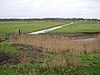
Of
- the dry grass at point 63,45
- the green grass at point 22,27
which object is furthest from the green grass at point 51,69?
the green grass at point 22,27

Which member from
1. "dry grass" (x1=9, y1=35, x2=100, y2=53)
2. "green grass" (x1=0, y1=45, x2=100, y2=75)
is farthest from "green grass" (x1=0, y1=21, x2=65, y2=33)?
"green grass" (x1=0, y1=45, x2=100, y2=75)

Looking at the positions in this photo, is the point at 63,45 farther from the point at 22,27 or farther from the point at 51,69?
the point at 22,27

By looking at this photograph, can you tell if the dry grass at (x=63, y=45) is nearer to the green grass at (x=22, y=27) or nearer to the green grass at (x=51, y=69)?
the green grass at (x=51, y=69)

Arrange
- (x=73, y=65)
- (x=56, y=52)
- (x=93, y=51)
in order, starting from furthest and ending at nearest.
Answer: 1. (x=93, y=51)
2. (x=56, y=52)
3. (x=73, y=65)

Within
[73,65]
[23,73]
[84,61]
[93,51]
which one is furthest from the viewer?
[93,51]

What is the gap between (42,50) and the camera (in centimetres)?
1559

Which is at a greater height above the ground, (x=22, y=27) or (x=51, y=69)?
(x=51, y=69)

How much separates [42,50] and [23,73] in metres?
5.66

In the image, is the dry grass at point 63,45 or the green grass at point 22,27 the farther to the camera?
the green grass at point 22,27

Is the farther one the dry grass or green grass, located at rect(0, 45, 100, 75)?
the dry grass

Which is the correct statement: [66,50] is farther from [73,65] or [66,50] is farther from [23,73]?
[23,73]

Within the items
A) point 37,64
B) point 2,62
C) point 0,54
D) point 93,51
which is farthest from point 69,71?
point 93,51

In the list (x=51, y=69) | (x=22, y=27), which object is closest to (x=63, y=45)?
(x=51, y=69)

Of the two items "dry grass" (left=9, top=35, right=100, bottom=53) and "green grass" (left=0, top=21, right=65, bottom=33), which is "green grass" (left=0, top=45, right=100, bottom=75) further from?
"green grass" (left=0, top=21, right=65, bottom=33)
